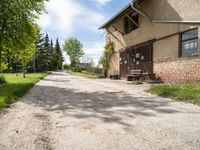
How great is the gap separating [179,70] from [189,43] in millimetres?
1687

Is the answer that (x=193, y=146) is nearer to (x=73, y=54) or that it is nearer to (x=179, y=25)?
(x=179, y=25)

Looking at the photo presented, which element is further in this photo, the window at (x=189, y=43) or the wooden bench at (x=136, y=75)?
the wooden bench at (x=136, y=75)

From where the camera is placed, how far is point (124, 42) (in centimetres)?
2862

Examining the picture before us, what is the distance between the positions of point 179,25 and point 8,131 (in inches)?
539

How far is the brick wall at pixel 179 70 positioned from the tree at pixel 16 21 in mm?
8343

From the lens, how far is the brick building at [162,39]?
16.5 m

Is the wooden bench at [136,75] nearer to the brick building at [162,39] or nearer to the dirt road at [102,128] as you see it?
the brick building at [162,39]

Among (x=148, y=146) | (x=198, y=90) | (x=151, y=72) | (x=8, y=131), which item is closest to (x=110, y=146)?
(x=148, y=146)

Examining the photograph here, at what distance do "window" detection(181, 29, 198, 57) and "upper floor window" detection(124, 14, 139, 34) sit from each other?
7.90 meters

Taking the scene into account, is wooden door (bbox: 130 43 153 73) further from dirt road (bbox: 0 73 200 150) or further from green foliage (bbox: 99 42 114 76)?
dirt road (bbox: 0 73 200 150)

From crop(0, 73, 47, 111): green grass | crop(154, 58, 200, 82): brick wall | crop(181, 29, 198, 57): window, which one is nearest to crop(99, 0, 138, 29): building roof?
crop(154, 58, 200, 82): brick wall

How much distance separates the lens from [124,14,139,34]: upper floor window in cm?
2515

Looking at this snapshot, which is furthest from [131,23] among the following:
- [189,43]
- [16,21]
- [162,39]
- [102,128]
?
[102,128]

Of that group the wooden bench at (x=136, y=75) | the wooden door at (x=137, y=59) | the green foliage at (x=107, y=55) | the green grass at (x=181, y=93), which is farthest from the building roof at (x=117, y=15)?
the green grass at (x=181, y=93)
